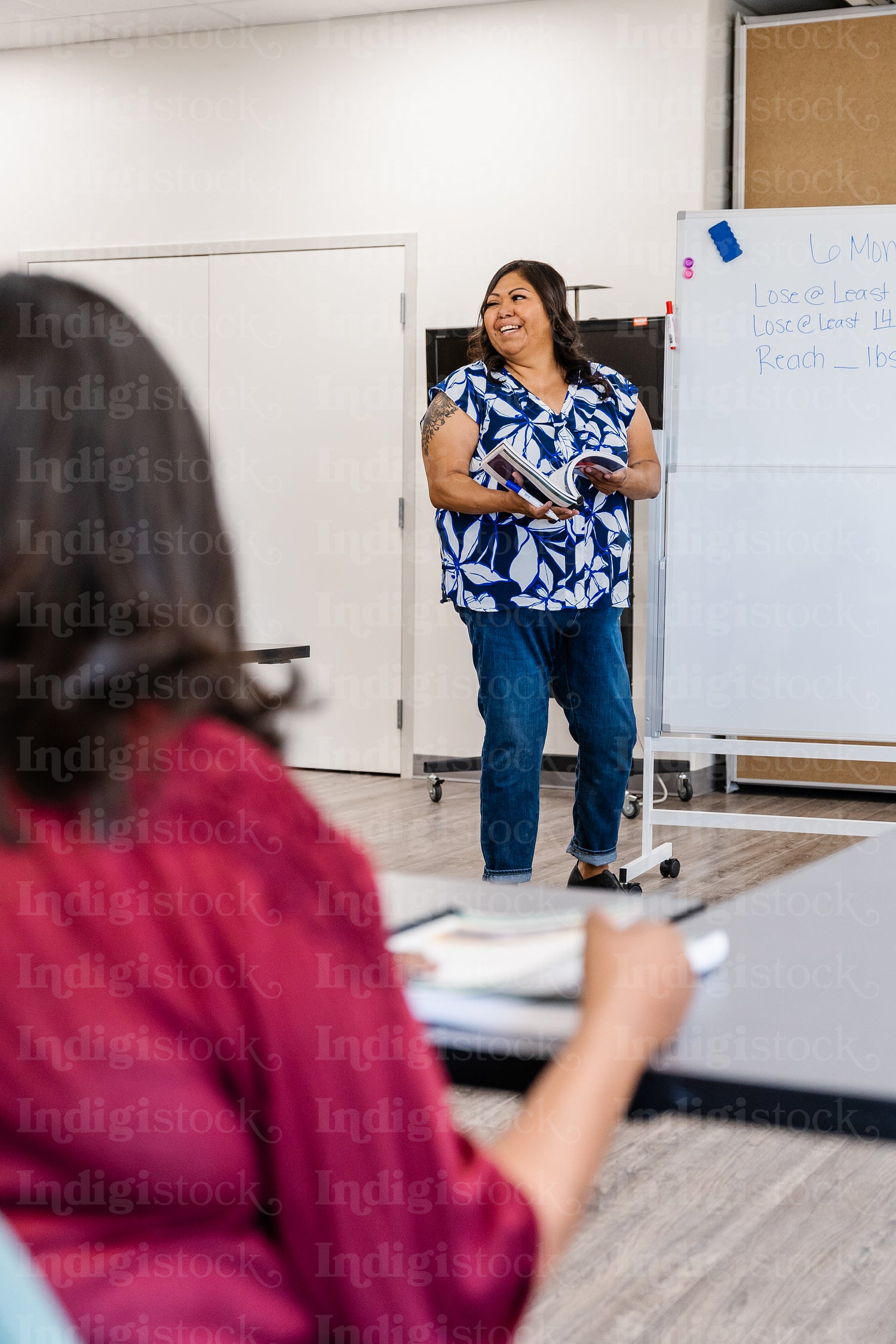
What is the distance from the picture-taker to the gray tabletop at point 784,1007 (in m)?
→ 0.68

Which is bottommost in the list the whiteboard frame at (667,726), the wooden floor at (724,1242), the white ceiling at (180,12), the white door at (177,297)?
the wooden floor at (724,1242)

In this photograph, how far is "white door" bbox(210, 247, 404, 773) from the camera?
205 inches

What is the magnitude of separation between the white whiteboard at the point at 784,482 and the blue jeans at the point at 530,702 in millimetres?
669

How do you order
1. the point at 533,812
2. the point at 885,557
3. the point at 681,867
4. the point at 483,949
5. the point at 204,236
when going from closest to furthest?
the point at 483,949 < the point at 533,812 < the point at 885,557 < the point at 681,867 < the point at 204,236

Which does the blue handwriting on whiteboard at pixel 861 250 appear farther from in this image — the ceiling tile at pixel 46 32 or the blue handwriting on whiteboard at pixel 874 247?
the ceiling tile at pixel 46 32

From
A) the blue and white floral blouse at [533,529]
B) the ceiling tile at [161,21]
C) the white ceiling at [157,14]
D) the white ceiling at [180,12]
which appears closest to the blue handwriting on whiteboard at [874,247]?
the blue and white floral blouse at [533,529]

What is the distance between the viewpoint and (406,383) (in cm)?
514

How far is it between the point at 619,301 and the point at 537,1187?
4.50 meters

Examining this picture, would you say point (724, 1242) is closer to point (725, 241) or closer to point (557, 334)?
point (557, 334)

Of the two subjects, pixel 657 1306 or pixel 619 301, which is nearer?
pixel 657 1306

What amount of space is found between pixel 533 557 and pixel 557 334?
0.51 metres

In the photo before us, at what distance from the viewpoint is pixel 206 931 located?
55 centimetres

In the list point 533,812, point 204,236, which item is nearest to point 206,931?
point 533,812

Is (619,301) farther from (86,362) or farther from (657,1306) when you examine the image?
(86,362)
